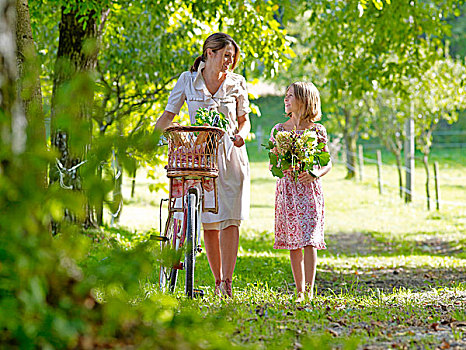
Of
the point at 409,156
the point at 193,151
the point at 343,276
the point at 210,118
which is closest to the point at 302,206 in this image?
the point at 210,118

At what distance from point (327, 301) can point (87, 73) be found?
9.66 ft

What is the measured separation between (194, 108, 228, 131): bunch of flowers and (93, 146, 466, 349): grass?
1.23 metres

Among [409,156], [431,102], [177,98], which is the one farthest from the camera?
[431,102]

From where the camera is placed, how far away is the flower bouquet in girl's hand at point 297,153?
512 cm

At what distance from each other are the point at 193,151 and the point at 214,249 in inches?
42.6

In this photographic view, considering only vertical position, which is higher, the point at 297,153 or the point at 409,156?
the point at 409,156

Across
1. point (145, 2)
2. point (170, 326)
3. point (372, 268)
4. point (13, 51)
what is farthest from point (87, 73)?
point (145, 2)

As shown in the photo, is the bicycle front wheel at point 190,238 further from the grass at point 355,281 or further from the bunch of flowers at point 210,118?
the bunch of flowers at point 210,118

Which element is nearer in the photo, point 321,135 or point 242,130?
point 242,130

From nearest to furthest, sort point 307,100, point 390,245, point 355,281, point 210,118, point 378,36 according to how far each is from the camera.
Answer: point 210,118 → point 307,100 → point 355,281 → point 378,36 → point 390,245

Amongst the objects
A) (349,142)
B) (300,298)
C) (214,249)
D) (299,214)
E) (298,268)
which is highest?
(349,142)

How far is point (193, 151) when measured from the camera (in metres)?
4.39

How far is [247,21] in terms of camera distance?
992cm

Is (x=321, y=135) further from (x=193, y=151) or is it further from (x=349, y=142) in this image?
(x=349, y=142)
